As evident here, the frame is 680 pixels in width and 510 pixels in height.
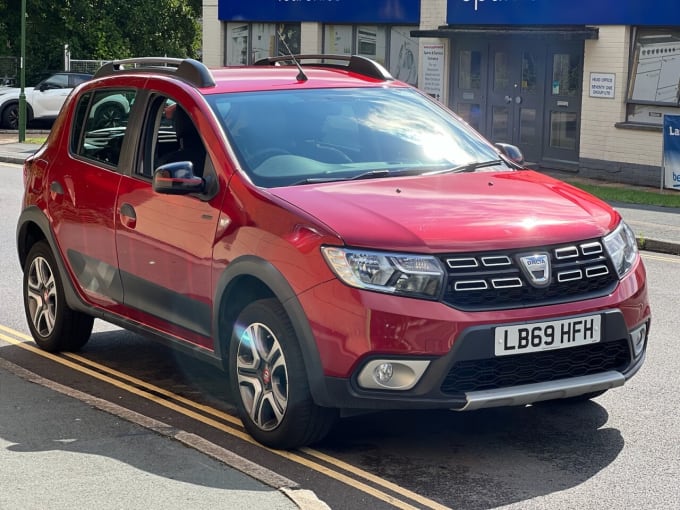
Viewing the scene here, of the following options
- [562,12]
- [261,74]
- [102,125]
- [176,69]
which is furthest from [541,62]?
[176,69]

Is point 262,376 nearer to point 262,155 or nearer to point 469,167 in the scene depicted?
point 262,155

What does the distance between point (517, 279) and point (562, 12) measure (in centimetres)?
1657

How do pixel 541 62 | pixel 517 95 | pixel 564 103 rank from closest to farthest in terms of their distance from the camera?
pixel 564 103
pixel 541 62
pixel 517 95

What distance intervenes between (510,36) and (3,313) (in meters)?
14.7

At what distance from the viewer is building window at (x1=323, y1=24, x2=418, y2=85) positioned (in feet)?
82.0

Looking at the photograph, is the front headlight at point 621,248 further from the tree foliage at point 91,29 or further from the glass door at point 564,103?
the tree foliage at point 91,29

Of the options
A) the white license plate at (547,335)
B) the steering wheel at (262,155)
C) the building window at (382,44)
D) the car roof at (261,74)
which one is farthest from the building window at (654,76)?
the white license plate at (547,335)

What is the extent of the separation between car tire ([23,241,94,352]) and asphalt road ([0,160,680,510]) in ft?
0.44

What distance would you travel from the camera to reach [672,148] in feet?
58.6

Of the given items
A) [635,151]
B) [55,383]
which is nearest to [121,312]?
[55,383]

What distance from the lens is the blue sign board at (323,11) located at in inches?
967

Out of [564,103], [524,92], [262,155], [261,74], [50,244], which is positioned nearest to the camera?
[262,155]

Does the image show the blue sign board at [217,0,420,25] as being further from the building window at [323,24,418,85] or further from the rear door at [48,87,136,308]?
the rear door at [48,87,136,308]

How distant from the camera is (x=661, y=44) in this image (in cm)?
1972
